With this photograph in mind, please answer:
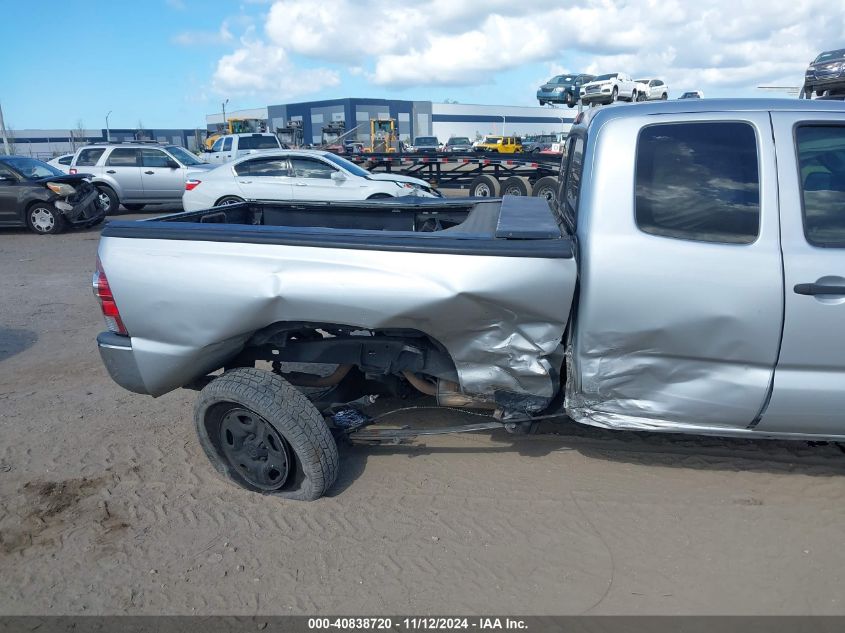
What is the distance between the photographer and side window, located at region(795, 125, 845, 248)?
3016mm

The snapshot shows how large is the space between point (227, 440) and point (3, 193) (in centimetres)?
1324

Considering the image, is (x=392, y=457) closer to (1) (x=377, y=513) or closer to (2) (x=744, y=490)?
(1) (x=377, y=513)

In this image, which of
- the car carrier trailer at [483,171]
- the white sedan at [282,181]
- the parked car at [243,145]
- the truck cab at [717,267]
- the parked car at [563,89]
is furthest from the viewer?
the parked car at [563,89]

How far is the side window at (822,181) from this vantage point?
3016 mm

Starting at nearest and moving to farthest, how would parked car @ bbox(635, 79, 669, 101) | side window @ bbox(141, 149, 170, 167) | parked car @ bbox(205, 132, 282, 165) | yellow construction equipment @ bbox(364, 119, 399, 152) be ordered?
side window @ bbox(141, 149, 170, 167) < parked car @ bbox(205, 132, 282, 165) < parked car @ bbox(635, 79, 669, 101) < yellow construction equipment @ bbox(364, 119, 399, 152)

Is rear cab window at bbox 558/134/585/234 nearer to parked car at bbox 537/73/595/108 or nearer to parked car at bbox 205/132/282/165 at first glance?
parked car at bbox 205/132/282/165

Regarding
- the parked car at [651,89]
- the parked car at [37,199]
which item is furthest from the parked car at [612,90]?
the parked car at [37,199]

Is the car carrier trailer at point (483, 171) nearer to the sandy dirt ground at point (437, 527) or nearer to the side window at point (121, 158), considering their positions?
the side window at point (121, 158)

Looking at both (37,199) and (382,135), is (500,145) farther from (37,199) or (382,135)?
(37,199)

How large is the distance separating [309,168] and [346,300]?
33.1ft

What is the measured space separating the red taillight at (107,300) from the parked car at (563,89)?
28.7 metres

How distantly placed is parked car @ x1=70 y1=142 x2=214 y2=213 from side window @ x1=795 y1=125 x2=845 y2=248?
15.4 metres

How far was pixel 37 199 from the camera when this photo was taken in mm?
13891

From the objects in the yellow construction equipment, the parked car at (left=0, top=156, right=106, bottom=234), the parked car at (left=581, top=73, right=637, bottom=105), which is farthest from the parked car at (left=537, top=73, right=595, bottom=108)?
the parked car at (left=0, top=156, right=106, bottom=234)
